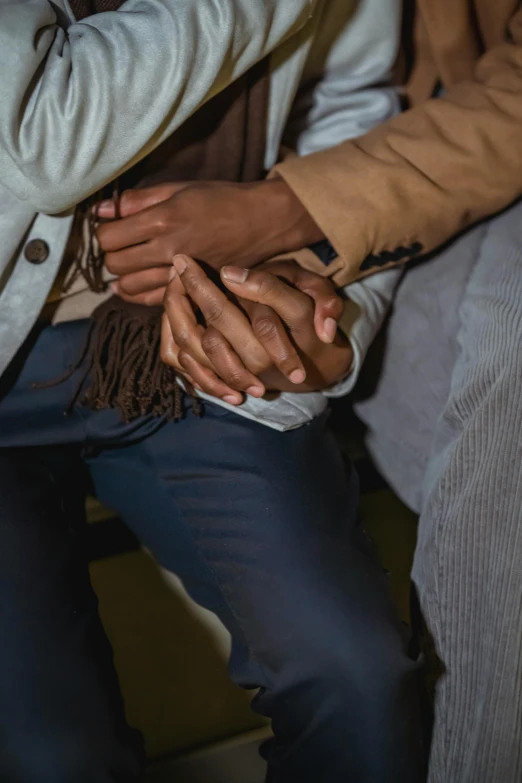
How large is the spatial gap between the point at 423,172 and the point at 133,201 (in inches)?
11.4

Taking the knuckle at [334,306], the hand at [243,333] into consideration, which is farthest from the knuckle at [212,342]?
the knuckle at [334,306]

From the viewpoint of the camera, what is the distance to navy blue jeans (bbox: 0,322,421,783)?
592mm

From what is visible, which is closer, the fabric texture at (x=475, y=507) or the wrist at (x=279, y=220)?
the fabric texture at (x=475, y=507)

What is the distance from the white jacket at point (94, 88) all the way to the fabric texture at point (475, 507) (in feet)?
0.37

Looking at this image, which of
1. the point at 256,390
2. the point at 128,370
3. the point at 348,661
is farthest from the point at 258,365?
the point at 348,661

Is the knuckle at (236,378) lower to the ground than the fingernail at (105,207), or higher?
lower

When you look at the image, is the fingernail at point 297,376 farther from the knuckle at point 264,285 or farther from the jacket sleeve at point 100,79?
the jacket sleeve at point 100,79

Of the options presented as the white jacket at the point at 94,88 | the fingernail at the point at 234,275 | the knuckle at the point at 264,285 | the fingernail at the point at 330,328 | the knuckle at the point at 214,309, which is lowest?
the fingernail at the point at 330,328

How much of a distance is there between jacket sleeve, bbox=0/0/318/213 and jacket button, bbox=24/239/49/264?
48 millimetres

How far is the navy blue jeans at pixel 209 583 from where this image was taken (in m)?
0.59

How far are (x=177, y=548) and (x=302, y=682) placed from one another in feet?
0.59

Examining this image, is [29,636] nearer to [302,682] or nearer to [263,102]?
[302,682]

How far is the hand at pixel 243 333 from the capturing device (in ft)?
2.07

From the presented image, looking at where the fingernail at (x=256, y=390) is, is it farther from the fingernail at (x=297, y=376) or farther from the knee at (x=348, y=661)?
the knee at (x=348, y=661)
